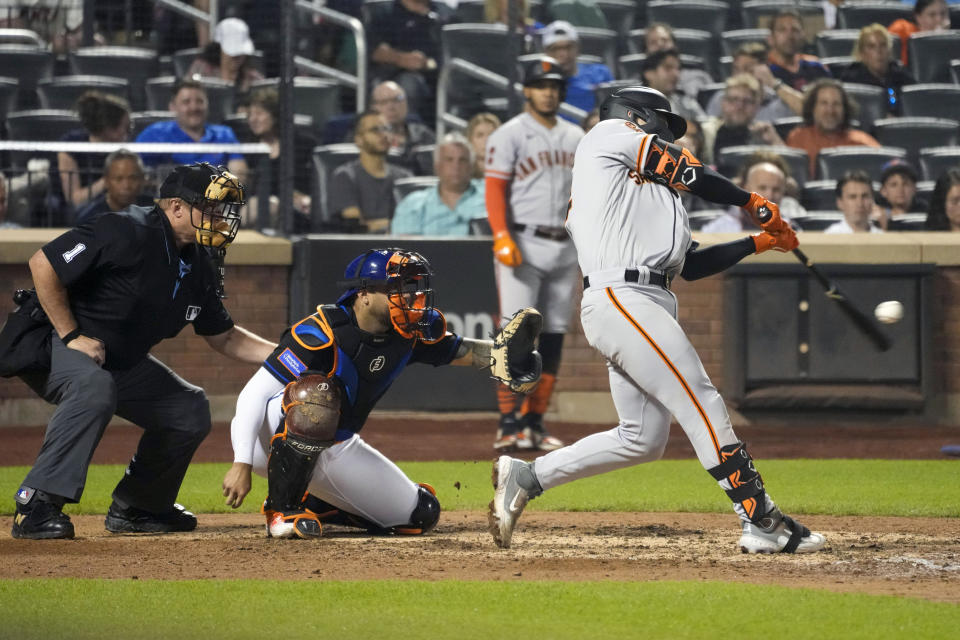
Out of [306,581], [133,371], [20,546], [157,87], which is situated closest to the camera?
[306,581]

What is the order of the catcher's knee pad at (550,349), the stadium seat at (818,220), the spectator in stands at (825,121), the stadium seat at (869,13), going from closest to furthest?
the catcher's knee pad at (550,349)
the stadium seat at (818,220)
the spectator in stands at (825,121)
the stadium seat at (869,13)

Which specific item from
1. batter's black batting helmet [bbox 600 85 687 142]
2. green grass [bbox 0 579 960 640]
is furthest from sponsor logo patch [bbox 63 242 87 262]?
batter's black batting helmet [bbox 600 85 687 142]

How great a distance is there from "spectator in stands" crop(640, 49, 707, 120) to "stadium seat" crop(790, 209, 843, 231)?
1.29 meters

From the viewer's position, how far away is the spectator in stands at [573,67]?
1128 centimetres

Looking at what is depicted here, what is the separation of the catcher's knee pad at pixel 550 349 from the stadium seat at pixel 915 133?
167 inches

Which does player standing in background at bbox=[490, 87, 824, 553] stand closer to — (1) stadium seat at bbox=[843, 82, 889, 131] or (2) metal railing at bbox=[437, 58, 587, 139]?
(2) metal railing at bbox=[437, 58, 587, 139]

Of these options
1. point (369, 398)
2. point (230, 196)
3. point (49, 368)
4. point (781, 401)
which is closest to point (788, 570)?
point (369, 398)

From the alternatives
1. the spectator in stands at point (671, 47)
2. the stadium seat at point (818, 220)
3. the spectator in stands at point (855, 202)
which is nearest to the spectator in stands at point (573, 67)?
the spectator in stands at point (671, 47)

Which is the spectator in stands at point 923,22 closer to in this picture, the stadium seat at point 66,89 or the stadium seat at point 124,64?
the stadium seat at point 124,64

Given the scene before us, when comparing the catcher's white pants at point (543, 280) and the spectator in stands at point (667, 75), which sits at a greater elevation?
the spectator in stands at point (667, 75)

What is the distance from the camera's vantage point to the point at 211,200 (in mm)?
5668

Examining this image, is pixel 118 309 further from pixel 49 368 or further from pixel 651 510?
pixel 651 510

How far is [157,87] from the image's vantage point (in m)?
11.7

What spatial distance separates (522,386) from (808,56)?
8.16 metres
